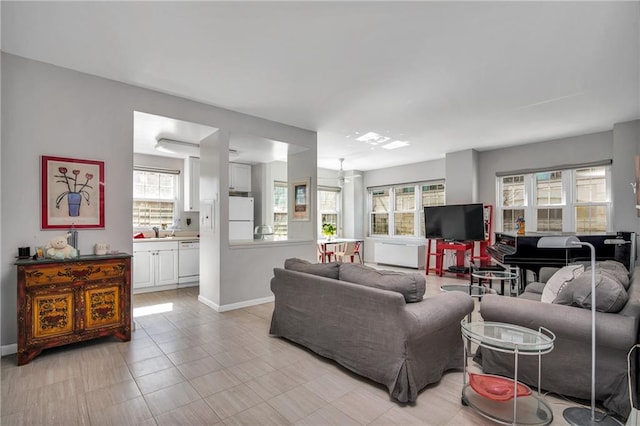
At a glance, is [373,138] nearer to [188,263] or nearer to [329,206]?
[329,206]

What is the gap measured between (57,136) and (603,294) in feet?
15.1

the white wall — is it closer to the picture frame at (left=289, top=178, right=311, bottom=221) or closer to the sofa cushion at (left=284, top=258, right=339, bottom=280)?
the sofa cushion at (left=284, top=258, right=339, bottom=280)

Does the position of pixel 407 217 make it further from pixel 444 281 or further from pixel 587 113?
pixel 587 113

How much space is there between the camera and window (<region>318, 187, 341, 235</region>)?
28.5 feet

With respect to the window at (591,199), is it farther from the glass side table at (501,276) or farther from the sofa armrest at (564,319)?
the sofa armrest at (564,319)

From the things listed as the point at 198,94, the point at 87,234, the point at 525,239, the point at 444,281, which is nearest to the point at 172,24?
the point at 198,94

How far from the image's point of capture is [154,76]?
10.4ft

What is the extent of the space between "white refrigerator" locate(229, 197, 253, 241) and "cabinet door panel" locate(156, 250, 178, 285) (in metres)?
1.12

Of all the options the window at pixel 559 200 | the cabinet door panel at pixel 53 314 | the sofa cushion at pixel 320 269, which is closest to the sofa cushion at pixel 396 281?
the sofa cushion at pixel 320 269

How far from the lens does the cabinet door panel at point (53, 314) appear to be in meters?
2.62

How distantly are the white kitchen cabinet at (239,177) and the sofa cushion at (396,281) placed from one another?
4669 mm

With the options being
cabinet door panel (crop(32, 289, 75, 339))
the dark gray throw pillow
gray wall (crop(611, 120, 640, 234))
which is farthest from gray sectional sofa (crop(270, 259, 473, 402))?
gray wall (crop(611, 120, 640, 234))

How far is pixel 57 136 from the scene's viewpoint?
299 cm

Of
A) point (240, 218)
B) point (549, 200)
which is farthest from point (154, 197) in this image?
point (549, 200)
